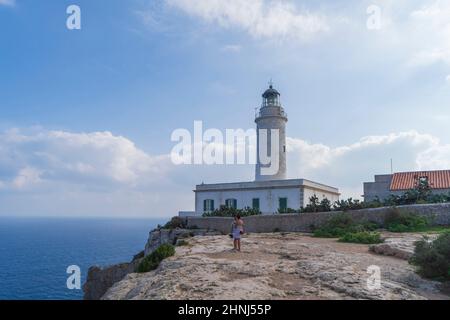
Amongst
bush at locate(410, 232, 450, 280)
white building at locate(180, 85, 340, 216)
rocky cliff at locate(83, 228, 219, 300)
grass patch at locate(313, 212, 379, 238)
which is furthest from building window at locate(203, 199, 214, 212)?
bush at locate(410, 232, 450, 280)

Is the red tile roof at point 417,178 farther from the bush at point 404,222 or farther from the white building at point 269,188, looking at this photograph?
the bush at point 404,222

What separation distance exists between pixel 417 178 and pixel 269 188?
A: 9880 mm

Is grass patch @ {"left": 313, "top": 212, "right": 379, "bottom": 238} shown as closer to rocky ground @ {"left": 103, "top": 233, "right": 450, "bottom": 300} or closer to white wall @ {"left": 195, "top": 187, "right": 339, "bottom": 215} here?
rocky ground @ {"left": 103, "top": 233, "right": 450, "bottom": 300}

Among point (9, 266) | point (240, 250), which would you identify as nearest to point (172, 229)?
point (240, 250)

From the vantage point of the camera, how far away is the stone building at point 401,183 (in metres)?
21.5

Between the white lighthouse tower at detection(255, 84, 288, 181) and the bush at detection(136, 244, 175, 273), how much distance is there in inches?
691

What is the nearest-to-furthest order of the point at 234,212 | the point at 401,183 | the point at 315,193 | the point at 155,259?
the point at 155,259, the point at 234,212, the point at 401,183, the point at 315,193

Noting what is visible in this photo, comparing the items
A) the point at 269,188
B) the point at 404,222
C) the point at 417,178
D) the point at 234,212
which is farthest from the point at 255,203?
the point at 404,222

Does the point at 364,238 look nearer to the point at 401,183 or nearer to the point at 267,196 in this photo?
the point at 401,183

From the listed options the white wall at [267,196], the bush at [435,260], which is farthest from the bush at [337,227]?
the white wall at [267,196]

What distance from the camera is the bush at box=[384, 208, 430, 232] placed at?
45.9ft

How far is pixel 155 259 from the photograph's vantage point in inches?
407

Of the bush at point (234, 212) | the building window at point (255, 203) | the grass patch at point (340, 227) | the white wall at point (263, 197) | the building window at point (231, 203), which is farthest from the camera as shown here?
the building window at point (231, 203)
